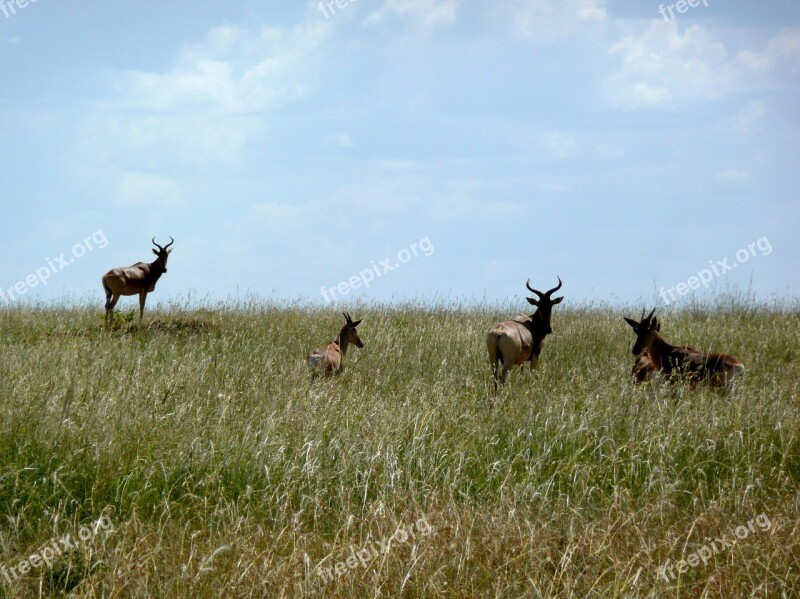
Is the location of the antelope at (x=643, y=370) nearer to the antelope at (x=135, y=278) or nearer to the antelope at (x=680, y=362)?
the antelope at (x=680, y=362)

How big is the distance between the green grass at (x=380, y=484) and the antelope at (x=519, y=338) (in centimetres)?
83

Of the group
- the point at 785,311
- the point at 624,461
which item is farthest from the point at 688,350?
the point at 785,311

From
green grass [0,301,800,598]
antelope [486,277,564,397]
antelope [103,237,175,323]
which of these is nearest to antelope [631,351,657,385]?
green grass [0,301,800,598]

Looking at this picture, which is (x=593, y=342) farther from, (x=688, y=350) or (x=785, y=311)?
(x=785, y=311)

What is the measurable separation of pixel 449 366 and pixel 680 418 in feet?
17.5

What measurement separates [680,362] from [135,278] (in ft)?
44.9

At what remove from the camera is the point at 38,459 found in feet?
20.3

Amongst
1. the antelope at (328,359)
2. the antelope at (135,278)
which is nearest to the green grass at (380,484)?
the antelope at (328,359)

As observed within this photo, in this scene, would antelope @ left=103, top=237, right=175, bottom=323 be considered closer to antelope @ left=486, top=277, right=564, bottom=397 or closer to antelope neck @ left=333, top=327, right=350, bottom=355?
antelope neck @ left=333, top=327, right=350, bottom=355

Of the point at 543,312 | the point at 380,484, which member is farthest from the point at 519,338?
the point at 380,484

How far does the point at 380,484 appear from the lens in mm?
6273

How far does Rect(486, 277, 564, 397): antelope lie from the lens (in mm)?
11828

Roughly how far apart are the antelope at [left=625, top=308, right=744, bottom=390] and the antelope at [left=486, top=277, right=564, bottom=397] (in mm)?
1294

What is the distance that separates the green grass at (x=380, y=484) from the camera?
4.68m
